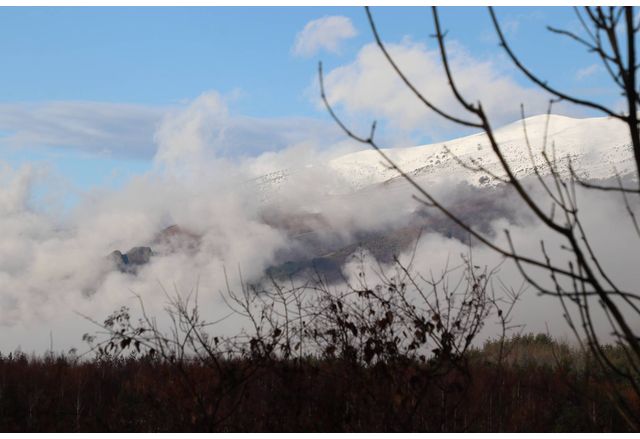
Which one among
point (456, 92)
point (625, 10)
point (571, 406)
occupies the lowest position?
point (571, 406)

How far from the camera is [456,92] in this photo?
1.70 metres

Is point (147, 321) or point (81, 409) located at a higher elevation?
point (147, 321)

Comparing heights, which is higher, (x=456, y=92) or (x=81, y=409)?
(x=456, y=92)

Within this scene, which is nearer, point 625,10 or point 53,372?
point 625,10

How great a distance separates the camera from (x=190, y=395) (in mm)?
5496

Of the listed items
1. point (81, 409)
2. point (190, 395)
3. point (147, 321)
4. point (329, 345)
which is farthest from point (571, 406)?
point (81, 409)

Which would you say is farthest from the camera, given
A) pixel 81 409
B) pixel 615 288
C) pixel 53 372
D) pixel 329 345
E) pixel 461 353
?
pixel 53 372

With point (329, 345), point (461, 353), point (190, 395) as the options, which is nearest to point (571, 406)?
point (461, 353)

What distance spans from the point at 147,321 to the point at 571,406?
15.0ft

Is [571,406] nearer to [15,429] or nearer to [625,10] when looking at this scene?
[15,429]

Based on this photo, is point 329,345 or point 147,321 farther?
point 329,345

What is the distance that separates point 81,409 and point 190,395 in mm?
2218

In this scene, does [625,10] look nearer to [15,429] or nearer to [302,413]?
[302,413]

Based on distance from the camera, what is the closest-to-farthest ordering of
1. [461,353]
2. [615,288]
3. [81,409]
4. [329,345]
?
[615,288], [461,353], [329,345], [81,409]
